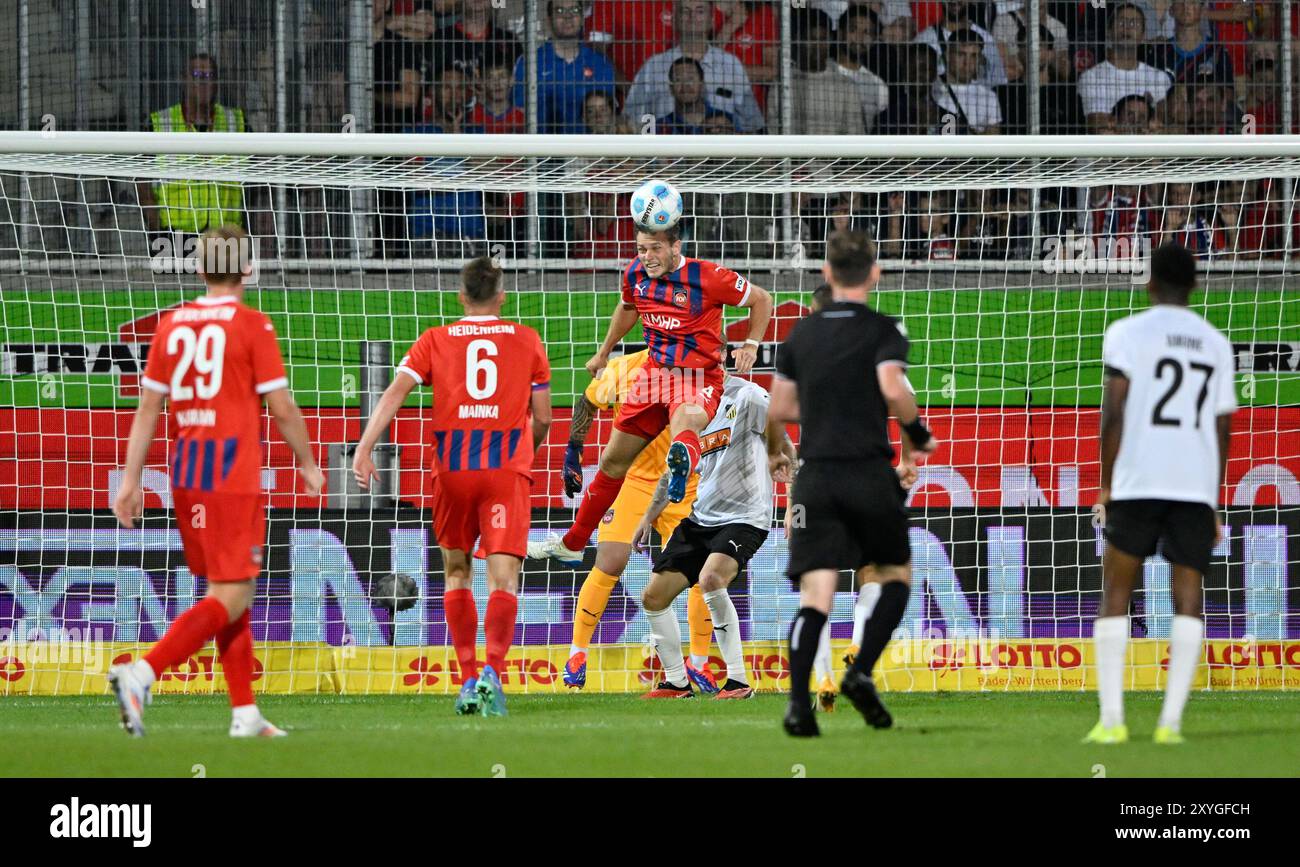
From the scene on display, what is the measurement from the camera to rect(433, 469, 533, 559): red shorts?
8.34m

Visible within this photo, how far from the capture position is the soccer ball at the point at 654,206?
9.50 m

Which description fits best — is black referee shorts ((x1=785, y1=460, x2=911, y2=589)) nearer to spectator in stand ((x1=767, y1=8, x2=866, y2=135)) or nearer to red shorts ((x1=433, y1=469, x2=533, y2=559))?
red shorts ((x1=433, y1=469, x2=533, y2=559))

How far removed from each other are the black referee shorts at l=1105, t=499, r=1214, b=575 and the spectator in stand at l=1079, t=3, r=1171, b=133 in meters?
8.13

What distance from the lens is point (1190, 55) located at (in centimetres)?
1397

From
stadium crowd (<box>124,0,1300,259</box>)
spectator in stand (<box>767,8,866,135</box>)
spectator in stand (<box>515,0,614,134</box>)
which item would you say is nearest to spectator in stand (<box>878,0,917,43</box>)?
stadium crowd (<box>124,0,1300,259</box>)

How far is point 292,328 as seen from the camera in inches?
485

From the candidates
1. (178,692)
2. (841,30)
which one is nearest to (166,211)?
(178,692)

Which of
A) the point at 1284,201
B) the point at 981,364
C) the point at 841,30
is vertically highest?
the point at 841,30

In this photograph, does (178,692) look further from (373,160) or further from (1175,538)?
(1175,538)

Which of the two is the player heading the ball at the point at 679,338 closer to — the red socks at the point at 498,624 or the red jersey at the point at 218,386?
the red socks at the point at 498,624

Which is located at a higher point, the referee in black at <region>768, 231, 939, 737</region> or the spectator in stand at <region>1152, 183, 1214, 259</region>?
the spectator in stand at <region>1152, 183, 1214, 259</region>

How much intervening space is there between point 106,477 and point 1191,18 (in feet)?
31.1

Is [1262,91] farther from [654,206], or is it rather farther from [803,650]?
[803,650]

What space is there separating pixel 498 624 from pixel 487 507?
1.92ft
